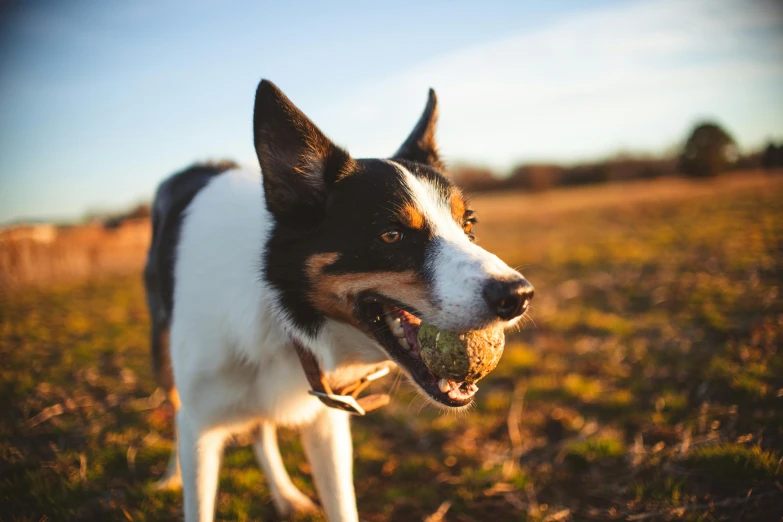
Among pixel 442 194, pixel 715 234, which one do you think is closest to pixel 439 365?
pixel 442 194

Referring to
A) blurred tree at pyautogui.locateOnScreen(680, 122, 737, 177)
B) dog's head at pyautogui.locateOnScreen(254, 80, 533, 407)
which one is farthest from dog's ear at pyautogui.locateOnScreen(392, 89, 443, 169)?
blurred tree at pyautogui.locateOnScreen(680, 122, 737, 177)

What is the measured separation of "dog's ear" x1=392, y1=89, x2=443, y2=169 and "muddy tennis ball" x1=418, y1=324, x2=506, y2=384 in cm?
145

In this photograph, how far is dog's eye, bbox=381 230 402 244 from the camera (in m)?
2.28

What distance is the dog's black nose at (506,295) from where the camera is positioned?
6.28 ft

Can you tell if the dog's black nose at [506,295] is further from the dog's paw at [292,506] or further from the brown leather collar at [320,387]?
the dog's paw at [292,506]

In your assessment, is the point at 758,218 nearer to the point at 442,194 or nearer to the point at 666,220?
the point at 666,220

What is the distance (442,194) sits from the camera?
2527 millimetres

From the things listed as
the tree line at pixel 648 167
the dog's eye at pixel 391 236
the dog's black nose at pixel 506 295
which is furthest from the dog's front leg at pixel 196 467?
the tree line at pixel 648 167

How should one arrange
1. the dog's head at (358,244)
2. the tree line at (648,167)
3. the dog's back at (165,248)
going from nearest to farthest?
the dog's head at (358,244)
the dog's back at (165,248)
the tree line at (648,167)

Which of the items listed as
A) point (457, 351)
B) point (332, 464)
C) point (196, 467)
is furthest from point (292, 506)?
point (457, 351)

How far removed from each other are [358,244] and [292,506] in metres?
2.04

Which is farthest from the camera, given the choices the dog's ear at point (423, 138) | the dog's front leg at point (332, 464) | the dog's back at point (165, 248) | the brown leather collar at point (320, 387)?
the dog's ear at point (423, 138)

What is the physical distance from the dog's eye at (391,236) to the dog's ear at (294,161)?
39cm

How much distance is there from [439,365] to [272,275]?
39.3 inches
